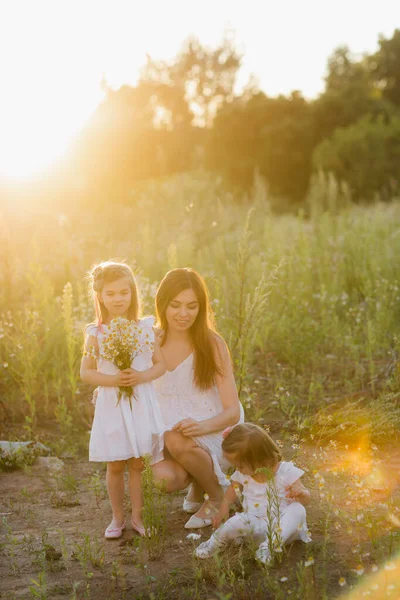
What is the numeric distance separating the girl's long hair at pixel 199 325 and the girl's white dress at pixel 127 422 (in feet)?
0.82

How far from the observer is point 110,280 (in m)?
3.57

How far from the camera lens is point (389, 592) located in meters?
2.33

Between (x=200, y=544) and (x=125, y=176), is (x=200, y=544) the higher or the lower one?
the lower one

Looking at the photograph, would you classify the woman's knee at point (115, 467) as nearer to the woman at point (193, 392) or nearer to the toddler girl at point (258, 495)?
the woman at point (193, 392)

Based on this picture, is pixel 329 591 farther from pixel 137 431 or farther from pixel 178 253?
pixel 178 253

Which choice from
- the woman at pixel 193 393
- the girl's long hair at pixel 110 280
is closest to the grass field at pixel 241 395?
the woman at pixel 193 393

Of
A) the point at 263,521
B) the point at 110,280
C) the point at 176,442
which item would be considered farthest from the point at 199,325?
the point at 263,521

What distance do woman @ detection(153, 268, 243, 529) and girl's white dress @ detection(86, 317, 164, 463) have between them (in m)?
0.10

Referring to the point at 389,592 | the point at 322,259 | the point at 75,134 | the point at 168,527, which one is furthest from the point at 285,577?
the point at 75,134

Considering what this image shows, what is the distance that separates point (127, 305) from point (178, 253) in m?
3.60

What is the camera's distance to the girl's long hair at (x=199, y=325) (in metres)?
3.66

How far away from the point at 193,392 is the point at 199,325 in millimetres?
356

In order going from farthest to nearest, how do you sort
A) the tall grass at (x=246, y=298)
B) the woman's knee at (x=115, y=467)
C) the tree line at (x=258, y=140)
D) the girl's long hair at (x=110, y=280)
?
the tree line at (x=258, y=140) → the tall grass at (x=246, y=298) → the girl's long hair at (x=110, y=280) → the woman's knee at (x=115, y=467)

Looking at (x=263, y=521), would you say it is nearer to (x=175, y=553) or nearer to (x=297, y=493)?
(x=297, y=493)
